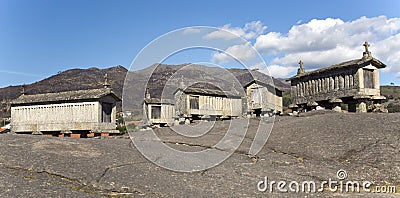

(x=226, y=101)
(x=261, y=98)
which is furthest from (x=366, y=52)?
(x=226, y=101)

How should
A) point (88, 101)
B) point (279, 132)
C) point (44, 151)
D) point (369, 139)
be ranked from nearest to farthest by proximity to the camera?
point (44, 151) < point (369, 139) < point (279, 132) < point (88, 101)

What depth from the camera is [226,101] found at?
32875 millimetres

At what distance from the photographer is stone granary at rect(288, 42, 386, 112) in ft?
65.8

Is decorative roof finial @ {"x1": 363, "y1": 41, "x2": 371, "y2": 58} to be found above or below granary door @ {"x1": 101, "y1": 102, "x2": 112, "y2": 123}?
above

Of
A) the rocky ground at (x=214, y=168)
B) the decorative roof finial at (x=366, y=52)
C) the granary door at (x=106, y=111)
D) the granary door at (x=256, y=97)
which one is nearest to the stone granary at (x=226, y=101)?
the granary door at (x=256, y=97)

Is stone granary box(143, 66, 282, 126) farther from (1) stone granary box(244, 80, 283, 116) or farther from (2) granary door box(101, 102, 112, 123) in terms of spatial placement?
(2) granary door box(101, 102, 112, 123)

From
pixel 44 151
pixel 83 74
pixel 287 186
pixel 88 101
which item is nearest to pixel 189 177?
pixel 287 186

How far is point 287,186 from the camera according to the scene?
334 inches

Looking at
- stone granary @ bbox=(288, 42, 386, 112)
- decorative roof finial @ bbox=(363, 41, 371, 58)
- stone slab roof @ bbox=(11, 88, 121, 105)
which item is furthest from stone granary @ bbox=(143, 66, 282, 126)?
decorative roof finial @ bbox=(363, 41, 371, 58)

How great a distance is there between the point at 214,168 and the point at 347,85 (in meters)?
14.1

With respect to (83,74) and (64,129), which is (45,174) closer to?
(64,129)

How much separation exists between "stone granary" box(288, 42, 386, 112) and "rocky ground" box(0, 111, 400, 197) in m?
5.81

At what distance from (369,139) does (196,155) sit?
5910 mm

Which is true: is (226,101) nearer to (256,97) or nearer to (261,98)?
(256,97)
